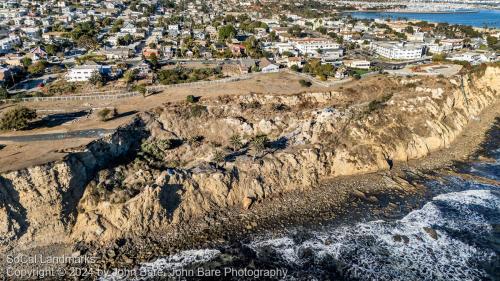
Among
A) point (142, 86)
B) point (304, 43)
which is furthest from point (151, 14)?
point (142, 86)

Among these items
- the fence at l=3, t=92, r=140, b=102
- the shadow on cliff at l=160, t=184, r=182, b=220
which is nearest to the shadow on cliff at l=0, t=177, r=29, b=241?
the shadow on cliff at l=160, t=184, r=182, b=220

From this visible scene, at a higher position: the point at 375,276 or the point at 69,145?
the point at 69,145

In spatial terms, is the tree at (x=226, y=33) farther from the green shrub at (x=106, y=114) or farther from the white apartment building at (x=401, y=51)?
the green shrub at (x=106, y=114)

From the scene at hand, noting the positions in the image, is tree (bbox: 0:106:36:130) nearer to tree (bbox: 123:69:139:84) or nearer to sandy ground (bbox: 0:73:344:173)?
sandy ground (bbox: 0:73:344:173)

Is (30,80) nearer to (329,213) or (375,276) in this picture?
(329,213)

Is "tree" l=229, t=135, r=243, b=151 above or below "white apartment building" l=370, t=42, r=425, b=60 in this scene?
below

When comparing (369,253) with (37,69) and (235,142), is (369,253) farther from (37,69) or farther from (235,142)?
(37,69)

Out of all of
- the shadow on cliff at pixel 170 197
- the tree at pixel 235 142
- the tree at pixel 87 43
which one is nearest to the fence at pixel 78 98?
the tree at pixel 235 142
